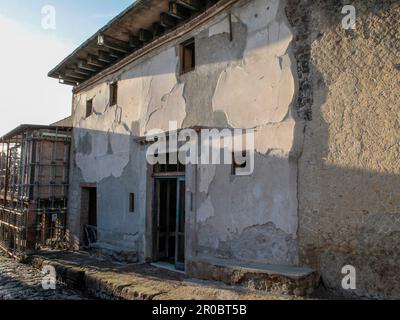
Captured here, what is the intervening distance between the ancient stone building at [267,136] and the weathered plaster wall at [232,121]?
2 centimetres

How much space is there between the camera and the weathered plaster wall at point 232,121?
16.6 feet

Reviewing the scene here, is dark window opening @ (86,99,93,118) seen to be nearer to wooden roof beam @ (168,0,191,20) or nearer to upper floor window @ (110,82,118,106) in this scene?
upper floor window @ (110,82,118,106)

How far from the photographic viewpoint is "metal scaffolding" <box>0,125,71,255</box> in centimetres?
991

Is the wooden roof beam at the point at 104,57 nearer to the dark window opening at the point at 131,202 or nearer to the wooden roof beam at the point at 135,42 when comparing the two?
the wooden roof beam at the point at 135,42

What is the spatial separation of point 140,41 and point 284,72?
15.1 feet

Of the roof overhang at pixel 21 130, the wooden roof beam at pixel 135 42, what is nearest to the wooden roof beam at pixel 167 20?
the wooden roof beam at pixel 135 42

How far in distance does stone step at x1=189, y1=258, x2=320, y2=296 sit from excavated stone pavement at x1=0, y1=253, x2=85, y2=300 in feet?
8.55

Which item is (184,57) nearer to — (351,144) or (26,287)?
(351,144)

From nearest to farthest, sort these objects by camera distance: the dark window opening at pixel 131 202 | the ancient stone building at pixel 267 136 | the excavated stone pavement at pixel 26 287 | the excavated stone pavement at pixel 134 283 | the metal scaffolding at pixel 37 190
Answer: the ancient stone building at pixel 267 136 → the excavated stone pavement at pixel 134 283 → the excavated stone pavement at pixel 26 287 → the dark window opening at pixel 131 202 → the metal scaffolding at pixel 37 190

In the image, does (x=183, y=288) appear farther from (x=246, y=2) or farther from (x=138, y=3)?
(x=138, y=3)

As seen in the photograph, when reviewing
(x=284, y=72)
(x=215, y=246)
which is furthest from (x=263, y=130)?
(x=215, y=246)

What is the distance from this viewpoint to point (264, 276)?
180 inches

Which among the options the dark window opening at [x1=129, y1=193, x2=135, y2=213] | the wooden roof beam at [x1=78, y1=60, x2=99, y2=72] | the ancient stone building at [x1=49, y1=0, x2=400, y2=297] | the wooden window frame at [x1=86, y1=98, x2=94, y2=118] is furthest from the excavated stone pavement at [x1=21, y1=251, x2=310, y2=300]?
the wooden roof beam at [x1=78, y1=60, x2=99, y2=72]

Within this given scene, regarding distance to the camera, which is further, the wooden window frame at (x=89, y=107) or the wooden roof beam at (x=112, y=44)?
the wooden window frame at (x=89, y=107)
